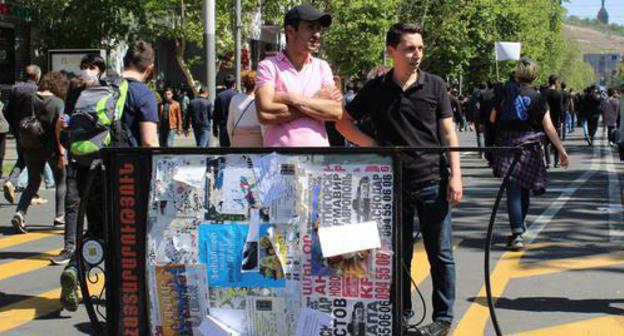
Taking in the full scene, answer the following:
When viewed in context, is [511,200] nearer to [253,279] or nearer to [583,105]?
[253,279]

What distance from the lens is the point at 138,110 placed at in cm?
600

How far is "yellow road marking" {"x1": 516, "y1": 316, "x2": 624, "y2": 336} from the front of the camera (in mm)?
5773

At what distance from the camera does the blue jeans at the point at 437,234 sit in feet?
17.4

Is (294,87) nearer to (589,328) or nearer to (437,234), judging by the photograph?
(437,234)

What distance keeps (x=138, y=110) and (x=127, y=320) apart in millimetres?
1997

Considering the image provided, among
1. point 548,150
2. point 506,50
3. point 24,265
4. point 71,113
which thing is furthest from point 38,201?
point 506,50

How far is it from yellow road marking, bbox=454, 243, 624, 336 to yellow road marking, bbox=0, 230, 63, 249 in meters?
5.08

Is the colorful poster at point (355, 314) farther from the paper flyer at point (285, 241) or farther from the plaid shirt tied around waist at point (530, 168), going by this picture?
the plaid shirt tied around waist at point (530, 168)

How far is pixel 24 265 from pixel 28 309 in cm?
188

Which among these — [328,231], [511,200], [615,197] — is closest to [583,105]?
[615,197]

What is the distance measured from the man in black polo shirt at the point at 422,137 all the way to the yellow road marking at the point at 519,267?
34.3 inches

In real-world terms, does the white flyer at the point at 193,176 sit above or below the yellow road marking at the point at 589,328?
above

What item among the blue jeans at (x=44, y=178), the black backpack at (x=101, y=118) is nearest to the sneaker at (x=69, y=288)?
the black backpack at (x=101, y=118)

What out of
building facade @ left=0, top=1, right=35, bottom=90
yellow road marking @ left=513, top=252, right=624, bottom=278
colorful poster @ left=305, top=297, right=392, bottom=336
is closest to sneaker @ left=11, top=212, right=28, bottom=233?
yellow road marking @ left=513, top=252, right=624, bottom=278
